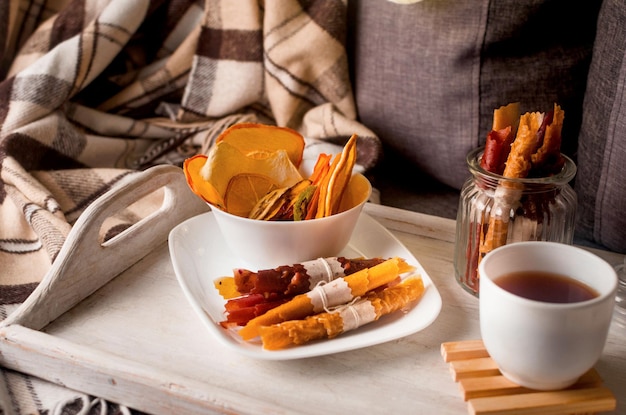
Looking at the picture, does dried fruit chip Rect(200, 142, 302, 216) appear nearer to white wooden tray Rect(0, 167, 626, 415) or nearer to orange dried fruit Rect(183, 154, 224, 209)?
orange dried fruit Rect(183, 154, 224, 209)

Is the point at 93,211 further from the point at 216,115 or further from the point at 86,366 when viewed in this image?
the point at 216,115

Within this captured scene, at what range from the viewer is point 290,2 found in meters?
1.14

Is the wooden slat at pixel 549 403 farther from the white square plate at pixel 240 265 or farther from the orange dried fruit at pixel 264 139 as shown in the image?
the orange dried fruit at pixel 264 139

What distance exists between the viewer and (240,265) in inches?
30.2

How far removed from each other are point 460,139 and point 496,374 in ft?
1.73

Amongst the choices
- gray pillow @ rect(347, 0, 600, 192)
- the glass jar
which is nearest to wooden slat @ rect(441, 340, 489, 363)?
the glass jar

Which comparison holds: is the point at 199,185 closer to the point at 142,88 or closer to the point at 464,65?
the point at 464,65

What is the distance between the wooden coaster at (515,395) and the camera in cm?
54

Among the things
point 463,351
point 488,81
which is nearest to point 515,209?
point 463,351

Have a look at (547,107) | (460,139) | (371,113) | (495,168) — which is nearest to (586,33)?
(547,107)

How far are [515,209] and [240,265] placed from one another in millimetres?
291

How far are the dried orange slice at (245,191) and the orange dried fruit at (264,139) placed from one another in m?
0.04

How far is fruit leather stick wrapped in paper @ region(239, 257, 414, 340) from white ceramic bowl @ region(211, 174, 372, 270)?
6 cm

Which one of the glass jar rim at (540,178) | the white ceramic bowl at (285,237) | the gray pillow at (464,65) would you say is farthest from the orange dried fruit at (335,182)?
the gray pillow at (464,65)
